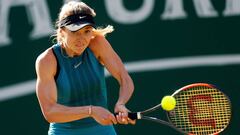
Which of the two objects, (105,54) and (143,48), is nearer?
(105,54)

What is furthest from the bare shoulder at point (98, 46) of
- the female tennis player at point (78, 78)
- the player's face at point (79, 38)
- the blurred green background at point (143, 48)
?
the blurred green background at point (143, 48)

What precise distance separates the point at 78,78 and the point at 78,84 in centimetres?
4

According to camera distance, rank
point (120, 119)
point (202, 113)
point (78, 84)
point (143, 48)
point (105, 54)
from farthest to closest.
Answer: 1. point (143, 48)
2. point (202, 113)
3. point (105, 54)
4. point (78, 84)
5. point (120, 119)

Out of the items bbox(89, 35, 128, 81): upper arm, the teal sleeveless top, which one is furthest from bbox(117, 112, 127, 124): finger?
bbox(89, 35, 128, 81): upper arm

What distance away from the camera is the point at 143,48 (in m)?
5.71

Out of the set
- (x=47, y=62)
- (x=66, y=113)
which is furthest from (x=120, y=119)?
(x=47, y=62)

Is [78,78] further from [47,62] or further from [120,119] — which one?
[120,119]

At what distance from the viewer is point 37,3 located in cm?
557

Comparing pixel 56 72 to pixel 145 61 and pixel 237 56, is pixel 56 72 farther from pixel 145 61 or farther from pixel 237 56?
pixel 237 56

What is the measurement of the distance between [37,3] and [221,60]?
5.20ft

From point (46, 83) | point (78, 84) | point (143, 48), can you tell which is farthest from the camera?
point (143, 48)

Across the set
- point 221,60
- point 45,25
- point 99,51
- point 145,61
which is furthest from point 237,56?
point 99,51

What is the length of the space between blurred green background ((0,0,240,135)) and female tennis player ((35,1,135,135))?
1514mm

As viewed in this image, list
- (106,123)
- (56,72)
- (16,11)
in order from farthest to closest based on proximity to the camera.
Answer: (16,11)
(56,72)
(106,123)
